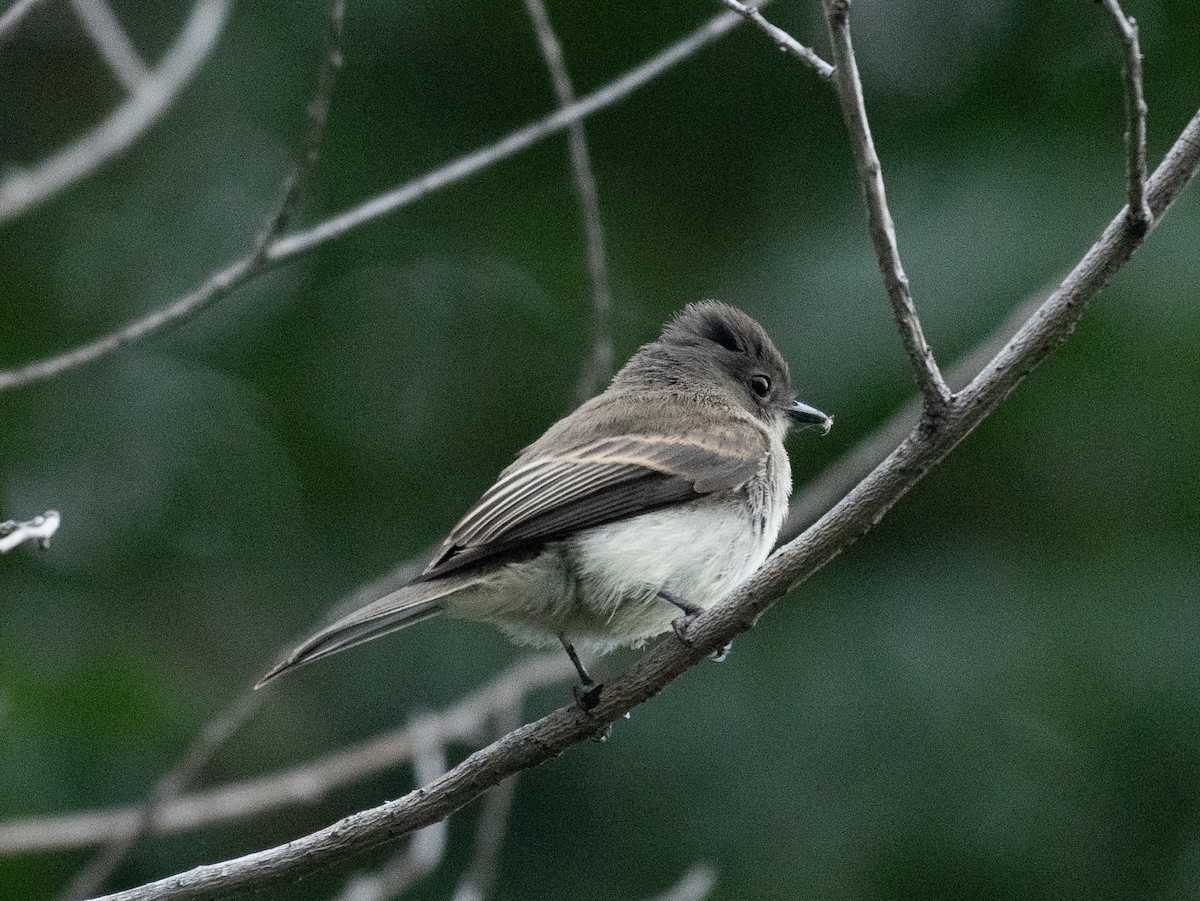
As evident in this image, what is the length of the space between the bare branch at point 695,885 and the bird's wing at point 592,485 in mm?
1203

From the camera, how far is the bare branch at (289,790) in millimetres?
4227

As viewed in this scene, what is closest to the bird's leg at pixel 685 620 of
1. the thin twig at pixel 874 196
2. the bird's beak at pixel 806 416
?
the thin twig at pixel 874 196

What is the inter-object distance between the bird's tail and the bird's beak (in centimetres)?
157

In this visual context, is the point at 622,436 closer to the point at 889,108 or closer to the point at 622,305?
the point at 622,305

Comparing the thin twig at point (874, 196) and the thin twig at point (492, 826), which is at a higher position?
the thin twig at point (874, 196)

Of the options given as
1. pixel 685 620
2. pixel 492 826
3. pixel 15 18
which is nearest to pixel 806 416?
pixel 492 826

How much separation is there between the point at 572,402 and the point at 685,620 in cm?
272

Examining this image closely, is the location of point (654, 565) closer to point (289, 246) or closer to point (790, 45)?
point (289, 246)

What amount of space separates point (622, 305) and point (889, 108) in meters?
1.44

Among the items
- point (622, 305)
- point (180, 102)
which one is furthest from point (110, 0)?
point (622, 305)

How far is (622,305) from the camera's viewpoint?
624 centimetres

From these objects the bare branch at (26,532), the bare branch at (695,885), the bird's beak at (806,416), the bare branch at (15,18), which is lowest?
the bare branch at (695,885)

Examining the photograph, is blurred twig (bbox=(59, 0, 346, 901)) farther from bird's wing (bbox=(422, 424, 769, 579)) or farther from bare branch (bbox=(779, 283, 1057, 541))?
bare branch (bbox=(779, 283, 1057, 541))

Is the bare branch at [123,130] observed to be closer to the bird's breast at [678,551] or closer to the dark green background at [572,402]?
the bird's breast at [678,551]
